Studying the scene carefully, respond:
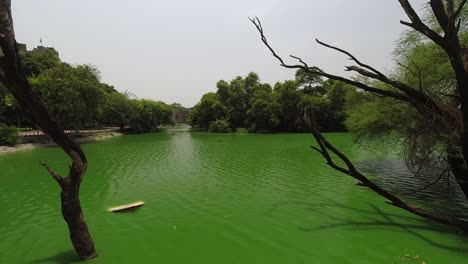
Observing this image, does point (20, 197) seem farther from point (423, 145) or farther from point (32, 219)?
point (423, 145)

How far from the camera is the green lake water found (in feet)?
23.3

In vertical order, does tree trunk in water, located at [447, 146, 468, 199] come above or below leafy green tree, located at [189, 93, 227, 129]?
below

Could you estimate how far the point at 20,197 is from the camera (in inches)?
500

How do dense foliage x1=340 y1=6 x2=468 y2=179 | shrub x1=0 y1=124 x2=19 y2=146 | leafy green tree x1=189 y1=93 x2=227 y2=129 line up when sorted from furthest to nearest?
leafy green tree x1=189 y1=93 x2=227 y2=129, shrub x1=0 y1=124 x2=19 y2=146, dense foliage x1=340 y1=6 x2=468 y2=179

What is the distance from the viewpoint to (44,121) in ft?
19.1

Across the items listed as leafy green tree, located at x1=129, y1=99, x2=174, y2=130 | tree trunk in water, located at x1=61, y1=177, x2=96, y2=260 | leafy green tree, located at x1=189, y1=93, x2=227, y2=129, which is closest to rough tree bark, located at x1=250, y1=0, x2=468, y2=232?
tree trunk in water, located at x1=61, y1=177, x2=96, y2=260

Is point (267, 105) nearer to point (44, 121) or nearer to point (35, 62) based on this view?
point (35, 62)

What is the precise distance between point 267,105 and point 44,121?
5860cm

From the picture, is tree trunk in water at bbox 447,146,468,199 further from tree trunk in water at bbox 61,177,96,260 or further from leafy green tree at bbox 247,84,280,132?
leafy green tree at bbox 247,84,280,132

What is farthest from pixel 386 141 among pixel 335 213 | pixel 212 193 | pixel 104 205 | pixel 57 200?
pixel 57 200

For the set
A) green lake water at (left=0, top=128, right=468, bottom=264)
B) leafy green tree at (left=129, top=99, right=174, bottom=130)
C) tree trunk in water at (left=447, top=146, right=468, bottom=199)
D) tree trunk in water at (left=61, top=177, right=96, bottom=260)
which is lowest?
green lake water at (left=0, top=128, right=468, bottom=264)

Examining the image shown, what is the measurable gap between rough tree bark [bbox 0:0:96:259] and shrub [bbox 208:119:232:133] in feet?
202

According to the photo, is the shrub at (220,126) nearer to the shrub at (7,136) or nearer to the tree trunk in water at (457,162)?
the shrub at (7,136)

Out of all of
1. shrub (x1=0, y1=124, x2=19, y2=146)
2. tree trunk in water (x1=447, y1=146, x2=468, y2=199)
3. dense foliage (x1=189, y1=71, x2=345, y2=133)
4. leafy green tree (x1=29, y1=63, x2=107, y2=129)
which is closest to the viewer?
tree trunk in water (x1=447, y1=146, x2=468, y2=199)
